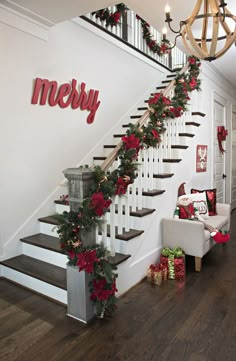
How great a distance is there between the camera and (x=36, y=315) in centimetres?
242

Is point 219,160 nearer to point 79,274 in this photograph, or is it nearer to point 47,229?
point 47,229

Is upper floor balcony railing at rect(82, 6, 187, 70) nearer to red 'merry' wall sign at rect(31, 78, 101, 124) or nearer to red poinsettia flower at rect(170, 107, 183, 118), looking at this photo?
red 'merry' wall sign at rect(31, 78, 101, 124)

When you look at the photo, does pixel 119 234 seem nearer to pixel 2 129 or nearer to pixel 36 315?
pixel 36 315

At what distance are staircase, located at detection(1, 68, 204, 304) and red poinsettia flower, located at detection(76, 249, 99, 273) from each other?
0.96ft

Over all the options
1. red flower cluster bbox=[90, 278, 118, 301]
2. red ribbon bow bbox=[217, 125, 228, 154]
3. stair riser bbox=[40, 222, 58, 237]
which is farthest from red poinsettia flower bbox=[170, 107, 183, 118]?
red ribbon bow bbox=[217, 125, 228, 154]

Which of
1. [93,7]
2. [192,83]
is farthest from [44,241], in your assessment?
[192,83]

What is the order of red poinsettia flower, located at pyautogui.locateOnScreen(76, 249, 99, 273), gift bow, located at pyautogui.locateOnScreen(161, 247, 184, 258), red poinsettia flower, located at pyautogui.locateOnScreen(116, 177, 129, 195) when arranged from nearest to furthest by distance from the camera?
1. red poinsettia flower, located at pyautogui.locateOnScreen(76, 249, 99, 273)
2. red poinsettia flower, located at pyautogui.locateOnScreen(116, 177, 129, 195)
3. gift bow, located at pyautogui.locateOnScreen(161, 247, 184, 258)

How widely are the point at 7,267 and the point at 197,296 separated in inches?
78.0

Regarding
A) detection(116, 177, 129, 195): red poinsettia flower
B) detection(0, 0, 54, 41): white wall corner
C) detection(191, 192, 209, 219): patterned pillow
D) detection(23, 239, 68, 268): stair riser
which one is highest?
detection(0, 0, 54, 41): white wall corner

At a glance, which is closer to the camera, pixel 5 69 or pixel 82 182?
pixel 82 182

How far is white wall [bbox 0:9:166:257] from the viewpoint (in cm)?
306

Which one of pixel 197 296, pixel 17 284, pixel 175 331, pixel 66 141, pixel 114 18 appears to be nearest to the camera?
pixel 175 331

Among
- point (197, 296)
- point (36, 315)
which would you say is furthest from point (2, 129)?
point (197, 296)

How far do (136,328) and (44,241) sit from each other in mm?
1450
